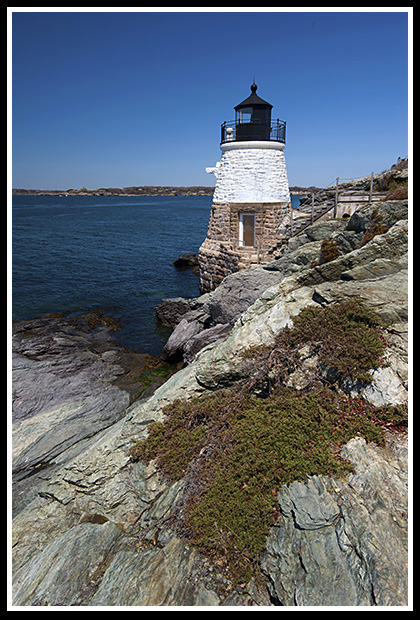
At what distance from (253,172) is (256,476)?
18263 mm

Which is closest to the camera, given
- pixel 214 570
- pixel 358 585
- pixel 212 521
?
pixel 358 585

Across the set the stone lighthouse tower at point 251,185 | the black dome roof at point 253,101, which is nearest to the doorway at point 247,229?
the stone lighthouse tower at point 251,185

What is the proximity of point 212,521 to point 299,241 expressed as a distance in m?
16.4

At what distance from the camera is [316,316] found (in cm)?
760

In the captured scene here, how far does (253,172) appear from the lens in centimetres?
2031

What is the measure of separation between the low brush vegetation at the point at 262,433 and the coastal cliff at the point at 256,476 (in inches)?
1.0

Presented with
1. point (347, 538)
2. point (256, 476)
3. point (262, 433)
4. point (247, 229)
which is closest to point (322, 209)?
point (247, 229)

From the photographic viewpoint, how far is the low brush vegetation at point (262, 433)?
5.00m

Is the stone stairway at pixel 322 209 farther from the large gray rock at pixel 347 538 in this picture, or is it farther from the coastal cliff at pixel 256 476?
the large gray rock at pixel 347 538

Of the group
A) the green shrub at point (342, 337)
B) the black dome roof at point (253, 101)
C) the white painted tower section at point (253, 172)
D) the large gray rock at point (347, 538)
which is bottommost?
the large gray rock at point (347, 538)

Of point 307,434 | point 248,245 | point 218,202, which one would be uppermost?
point 218,202

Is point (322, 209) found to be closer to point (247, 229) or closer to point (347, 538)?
point (247, 229)

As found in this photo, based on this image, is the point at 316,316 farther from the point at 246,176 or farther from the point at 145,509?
the point at 246,176
